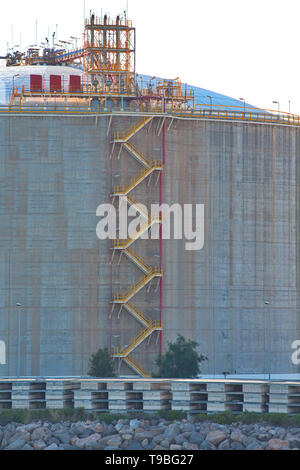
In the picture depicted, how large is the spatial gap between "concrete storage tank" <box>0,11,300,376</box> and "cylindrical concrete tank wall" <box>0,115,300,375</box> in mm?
57

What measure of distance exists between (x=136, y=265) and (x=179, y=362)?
6545mm

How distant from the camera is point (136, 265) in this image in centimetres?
7469

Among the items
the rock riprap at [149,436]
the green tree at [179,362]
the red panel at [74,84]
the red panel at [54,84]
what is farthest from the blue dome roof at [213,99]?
the rock riprap at [149,436]

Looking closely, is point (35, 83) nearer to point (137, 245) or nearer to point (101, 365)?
point (137, 245)

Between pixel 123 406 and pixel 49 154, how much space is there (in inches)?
705

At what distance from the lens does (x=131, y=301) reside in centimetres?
7450

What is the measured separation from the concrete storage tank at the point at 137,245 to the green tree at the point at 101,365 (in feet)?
7.61

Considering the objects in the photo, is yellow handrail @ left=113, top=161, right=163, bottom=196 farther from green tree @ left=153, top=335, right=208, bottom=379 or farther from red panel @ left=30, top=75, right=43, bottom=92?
green tree @ left=153, top=335, right=208, bottom=379

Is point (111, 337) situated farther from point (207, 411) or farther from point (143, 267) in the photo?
point (207, 411)

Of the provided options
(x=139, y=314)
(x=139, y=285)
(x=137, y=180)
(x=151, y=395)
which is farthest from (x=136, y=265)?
(x=151, y=395)

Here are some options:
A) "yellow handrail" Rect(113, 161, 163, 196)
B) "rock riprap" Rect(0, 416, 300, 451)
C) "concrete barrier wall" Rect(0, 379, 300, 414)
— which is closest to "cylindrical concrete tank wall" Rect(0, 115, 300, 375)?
"yellow handrail" Rect(113, 161, 163, 196)

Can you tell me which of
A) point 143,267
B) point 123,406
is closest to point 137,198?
point 143,267

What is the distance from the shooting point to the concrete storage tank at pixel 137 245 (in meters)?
74.1

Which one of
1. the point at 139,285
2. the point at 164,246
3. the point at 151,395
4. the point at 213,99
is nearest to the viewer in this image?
the point at 151,395
